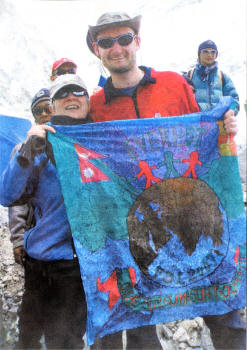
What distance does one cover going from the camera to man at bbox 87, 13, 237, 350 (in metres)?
1.51

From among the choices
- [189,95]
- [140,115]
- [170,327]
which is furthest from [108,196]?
[170,327]

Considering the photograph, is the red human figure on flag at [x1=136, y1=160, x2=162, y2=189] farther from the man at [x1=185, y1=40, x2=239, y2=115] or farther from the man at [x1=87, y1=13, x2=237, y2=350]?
the man at [x1=185, y1=40, x2=239, y2=115]

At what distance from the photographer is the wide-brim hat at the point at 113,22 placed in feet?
4.93

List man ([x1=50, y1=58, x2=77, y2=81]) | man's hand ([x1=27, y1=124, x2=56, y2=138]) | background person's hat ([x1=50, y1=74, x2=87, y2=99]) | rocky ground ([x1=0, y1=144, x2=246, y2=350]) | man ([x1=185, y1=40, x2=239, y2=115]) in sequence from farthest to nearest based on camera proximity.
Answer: man ([x1=50, y1=58, x2=77, y2=81]) → man ([x1=185, y1=40, x2=239, y2=115]) → rocky ground ([x1=0, y1=144, x2=246, y2=350]) → background person's hat ([x1=50, y1=74, x2=87, y2=99]) → man's hand ([x1=27, y1=124, x2=56, y2=138])

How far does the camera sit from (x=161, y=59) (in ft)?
6.72

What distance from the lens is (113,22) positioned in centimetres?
150

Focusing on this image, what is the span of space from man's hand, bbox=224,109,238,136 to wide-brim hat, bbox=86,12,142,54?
25.7 inches

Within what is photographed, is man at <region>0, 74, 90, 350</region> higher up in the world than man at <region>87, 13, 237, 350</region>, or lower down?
lower down

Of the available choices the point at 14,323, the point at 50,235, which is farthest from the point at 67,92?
the point at 14,323

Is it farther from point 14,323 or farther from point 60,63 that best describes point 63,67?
point 14,323

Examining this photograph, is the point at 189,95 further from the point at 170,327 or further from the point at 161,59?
the point at 170,327

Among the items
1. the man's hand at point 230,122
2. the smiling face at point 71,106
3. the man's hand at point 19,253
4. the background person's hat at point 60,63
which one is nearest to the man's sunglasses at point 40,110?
the smiling face at point 71,106

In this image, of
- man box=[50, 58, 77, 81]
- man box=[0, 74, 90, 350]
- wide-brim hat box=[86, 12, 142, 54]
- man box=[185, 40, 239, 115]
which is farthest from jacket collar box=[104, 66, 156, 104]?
man box=[50, 58, 77, 81]

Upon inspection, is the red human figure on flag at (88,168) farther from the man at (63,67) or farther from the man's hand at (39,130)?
the man at (63,67)
